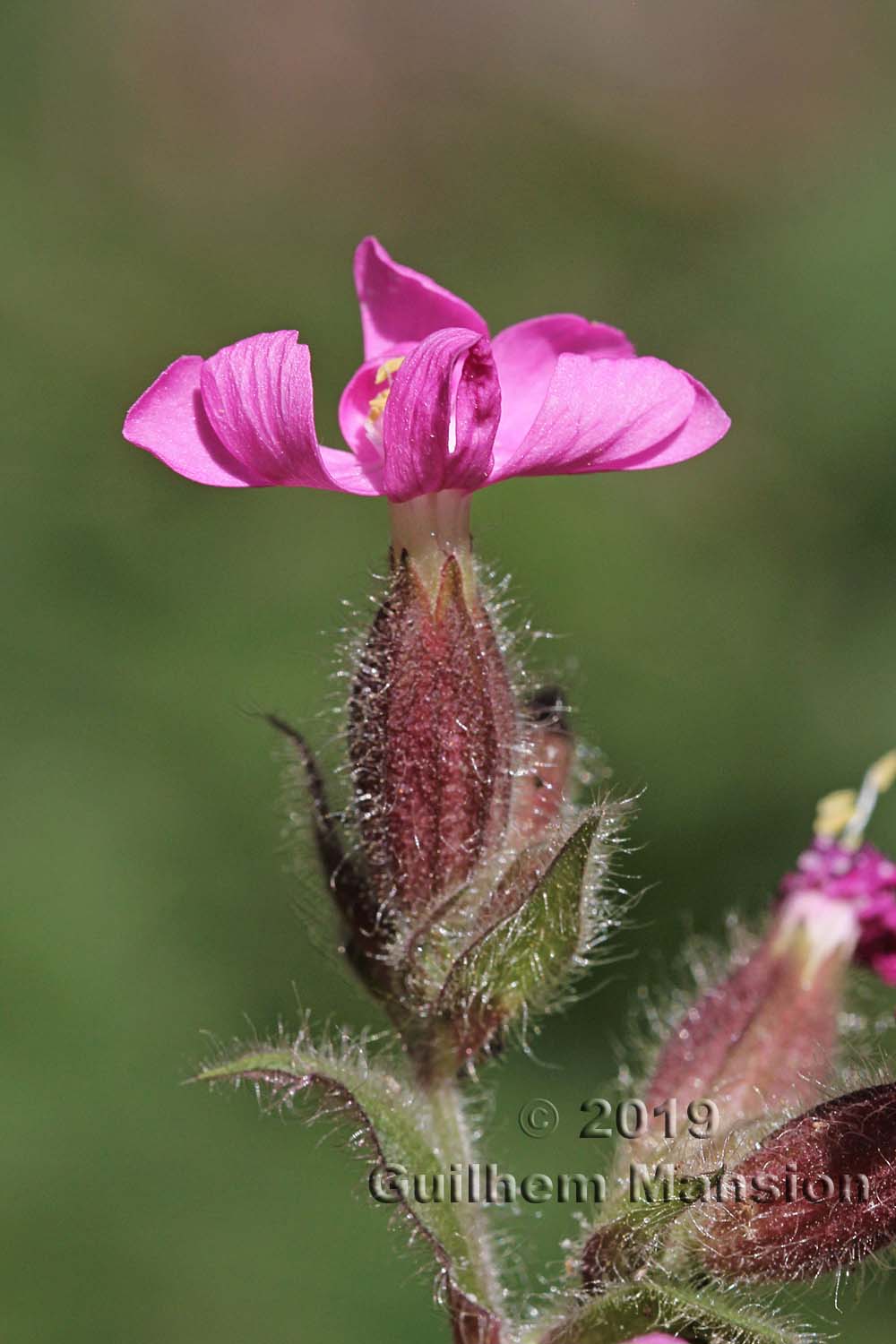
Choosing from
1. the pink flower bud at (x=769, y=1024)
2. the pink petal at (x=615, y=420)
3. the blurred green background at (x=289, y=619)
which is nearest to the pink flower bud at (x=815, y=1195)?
the pink flower bud at (x=769, y=1024)

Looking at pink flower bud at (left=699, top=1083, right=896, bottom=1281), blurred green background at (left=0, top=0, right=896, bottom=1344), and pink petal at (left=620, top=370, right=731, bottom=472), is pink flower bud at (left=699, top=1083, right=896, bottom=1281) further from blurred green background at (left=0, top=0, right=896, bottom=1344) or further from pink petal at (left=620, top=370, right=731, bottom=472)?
Result: pink petal at (left=620, top=370, right=731, bottom=472)

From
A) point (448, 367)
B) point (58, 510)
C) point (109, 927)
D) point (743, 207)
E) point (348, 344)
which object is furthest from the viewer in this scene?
point (743, 207)

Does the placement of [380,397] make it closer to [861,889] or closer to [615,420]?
[615,420]

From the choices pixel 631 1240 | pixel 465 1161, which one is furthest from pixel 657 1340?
pixel 465 1161

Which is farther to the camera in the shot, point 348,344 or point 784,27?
point 784,27

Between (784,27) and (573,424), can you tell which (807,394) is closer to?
(573,424)

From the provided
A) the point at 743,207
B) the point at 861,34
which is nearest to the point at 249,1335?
the point at 743,207
